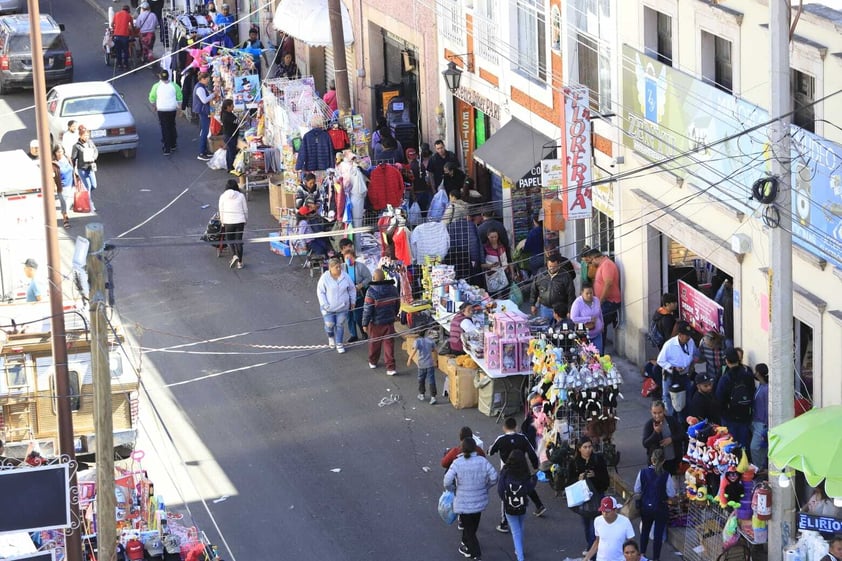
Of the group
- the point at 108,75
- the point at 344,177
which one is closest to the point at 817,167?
the point at 344,177

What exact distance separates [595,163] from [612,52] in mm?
1691

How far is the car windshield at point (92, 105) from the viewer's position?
111 ft

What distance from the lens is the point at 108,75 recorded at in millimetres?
41500

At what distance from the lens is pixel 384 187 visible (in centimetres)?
2733

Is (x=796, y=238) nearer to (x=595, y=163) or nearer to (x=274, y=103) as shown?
(x=595, y=163)

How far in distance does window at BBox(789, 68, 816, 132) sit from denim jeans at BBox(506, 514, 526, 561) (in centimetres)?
544

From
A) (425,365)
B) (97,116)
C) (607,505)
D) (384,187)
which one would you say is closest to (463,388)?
(425,365)

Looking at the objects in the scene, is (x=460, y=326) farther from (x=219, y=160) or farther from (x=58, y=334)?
(x=219, y=160)

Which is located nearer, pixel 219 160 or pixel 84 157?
pixel 84 157

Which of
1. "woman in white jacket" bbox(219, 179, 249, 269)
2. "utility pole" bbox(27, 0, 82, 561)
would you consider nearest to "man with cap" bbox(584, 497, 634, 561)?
"utility pole" bbox(27, 0, 82, 561)

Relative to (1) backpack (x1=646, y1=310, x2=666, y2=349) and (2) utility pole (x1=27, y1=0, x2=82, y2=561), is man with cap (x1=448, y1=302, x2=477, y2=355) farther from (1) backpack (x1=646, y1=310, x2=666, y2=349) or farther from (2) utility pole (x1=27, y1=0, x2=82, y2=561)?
(2) utility pole (x1=27, y1=0, x2=82, y2=561)

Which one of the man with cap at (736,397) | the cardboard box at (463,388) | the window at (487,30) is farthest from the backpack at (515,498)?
the window at (487,30)

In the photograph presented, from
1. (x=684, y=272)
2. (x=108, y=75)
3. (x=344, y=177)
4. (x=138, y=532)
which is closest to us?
(x=138, y=532)

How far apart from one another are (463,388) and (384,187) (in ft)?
20.8
